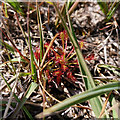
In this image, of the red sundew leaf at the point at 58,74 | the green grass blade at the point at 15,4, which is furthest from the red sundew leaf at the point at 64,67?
the green grass blade at the point at 15,4

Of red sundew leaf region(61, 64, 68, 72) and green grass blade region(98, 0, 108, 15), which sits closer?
red sundew leaf region(61, 64, 68, 72)

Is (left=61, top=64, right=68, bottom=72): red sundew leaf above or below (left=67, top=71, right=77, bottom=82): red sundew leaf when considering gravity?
above

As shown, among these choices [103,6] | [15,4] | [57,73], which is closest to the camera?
[57,73]

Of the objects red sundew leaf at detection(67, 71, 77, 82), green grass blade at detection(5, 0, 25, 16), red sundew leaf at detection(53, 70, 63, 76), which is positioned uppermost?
green grass blade at detection(5, 0, 25, 16)

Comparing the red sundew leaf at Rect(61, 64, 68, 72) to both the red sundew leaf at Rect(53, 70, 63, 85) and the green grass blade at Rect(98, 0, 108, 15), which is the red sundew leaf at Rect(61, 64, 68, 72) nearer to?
the red sundew leaf at Rect(53, 70, 63, 85)

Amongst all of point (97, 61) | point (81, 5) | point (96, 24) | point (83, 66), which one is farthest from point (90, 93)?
point (81, 5)

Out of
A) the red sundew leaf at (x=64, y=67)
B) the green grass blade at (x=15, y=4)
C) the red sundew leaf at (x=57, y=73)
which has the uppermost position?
the green grass blade at (x=15, y=4)

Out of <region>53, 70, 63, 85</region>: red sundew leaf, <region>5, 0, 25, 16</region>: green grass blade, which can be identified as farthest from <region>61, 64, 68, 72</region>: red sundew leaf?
<region>5, 0, 25, 16</region>: green grass blade

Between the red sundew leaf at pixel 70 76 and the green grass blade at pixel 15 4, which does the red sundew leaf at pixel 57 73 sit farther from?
the green grass blade at pixel 15 4

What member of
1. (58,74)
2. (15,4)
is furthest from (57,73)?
(15,4)

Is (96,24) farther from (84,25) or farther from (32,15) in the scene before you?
(32,15)

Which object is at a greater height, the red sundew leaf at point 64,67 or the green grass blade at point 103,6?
the green grass blade at point 103,6

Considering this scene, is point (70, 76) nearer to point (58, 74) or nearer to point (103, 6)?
point (58, 74)
